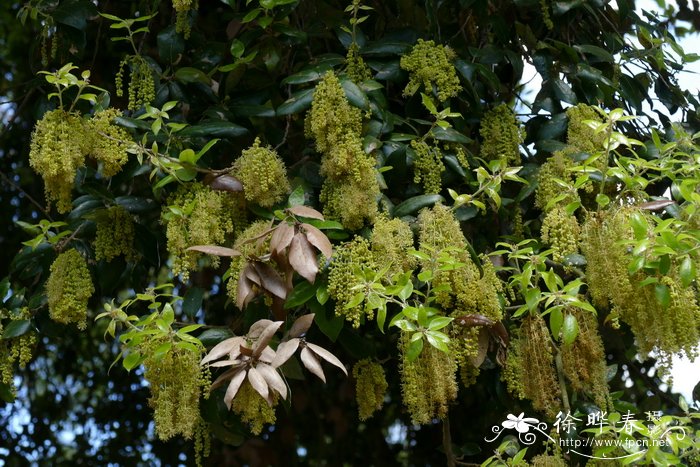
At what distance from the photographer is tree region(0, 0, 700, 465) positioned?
2.22m

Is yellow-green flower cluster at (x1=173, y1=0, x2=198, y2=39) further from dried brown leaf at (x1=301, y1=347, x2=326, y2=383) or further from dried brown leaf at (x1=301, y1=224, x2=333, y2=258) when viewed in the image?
dried brown leaf at (x1=301, y1=347, x2=326, y2=383)

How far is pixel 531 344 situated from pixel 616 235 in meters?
0.37

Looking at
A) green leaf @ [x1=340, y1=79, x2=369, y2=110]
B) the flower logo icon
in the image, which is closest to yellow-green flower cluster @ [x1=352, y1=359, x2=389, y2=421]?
the flower logo icon

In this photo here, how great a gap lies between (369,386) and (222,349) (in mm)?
507

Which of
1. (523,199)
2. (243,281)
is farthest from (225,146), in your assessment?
(523,199)

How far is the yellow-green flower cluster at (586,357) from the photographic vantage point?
2.33 metres

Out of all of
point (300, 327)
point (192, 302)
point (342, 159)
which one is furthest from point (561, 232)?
point (192, 302)

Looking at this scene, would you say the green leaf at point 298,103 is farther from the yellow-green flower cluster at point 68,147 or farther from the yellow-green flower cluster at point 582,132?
the yellow-green flower cluster at point 582,132

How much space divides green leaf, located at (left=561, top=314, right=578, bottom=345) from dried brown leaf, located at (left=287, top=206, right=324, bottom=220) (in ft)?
2.01

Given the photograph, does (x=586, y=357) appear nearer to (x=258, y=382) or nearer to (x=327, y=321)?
(x=327, y=321)

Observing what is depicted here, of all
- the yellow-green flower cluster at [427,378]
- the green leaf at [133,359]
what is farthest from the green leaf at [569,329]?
the green leaf at [133,359]

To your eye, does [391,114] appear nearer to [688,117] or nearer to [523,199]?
[523,199]

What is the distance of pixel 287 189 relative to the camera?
2.48m

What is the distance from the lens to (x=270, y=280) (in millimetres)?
2297
